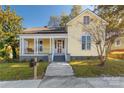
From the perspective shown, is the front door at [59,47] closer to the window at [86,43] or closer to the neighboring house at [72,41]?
the neighboring house at [72,41]

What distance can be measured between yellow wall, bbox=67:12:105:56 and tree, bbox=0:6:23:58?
8487 mm

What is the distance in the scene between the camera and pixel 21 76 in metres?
12.8

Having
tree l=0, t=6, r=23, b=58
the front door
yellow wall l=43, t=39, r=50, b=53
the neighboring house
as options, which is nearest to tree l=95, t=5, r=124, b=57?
the neighboring house

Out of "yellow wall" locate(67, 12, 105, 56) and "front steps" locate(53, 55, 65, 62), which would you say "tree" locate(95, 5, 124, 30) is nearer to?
"yellow wall" locate(67, 12, 105, 56)

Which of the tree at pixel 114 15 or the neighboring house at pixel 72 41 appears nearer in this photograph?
the tree at pixel 114 15

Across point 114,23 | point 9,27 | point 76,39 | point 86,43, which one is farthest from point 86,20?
point 9,27

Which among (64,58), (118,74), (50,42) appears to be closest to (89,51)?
(64,58)

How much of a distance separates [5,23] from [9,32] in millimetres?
1709

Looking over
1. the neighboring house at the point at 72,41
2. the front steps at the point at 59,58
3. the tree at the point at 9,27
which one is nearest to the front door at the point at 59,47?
the neighboring house at the point at 72,41

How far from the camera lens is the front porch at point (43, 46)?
73.1ft

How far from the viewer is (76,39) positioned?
22.0 meters

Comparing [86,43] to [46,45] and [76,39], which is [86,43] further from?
[46,45]

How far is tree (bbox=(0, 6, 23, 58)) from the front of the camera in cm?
2631

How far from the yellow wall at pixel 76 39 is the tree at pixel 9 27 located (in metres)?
8.49
